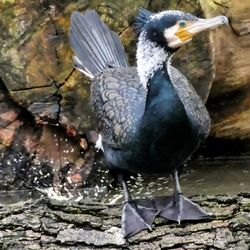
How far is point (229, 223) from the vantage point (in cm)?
353

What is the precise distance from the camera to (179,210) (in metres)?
3.73

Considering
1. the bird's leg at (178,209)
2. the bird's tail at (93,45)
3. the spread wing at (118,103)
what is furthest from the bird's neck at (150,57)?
the bird's tail at (93,45)

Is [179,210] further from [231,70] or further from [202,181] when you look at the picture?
[231,70]

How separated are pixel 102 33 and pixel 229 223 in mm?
1781

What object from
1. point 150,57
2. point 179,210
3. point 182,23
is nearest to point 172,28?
point 182,23

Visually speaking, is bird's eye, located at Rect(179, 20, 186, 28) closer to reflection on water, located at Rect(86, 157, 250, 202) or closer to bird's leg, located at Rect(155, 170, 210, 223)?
bird's leg, located at Rect(155, 170, 210, 223)

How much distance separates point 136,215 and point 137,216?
0.13 ft

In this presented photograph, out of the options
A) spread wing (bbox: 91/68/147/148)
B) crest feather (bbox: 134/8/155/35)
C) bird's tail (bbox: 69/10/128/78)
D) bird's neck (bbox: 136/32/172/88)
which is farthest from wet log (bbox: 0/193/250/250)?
bird's tail (bbox: 69/10/128/78)

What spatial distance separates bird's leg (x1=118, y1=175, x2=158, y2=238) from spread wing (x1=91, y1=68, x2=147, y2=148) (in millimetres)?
308

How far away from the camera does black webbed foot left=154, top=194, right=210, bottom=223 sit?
3650 mm

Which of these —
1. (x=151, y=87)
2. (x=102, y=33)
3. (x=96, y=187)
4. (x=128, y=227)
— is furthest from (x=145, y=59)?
(x=96, y=187)

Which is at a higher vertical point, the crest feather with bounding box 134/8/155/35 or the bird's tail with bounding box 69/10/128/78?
the crest feather with bounding box 134/8/155/35

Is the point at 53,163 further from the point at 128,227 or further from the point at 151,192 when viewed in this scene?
the point at 128,227

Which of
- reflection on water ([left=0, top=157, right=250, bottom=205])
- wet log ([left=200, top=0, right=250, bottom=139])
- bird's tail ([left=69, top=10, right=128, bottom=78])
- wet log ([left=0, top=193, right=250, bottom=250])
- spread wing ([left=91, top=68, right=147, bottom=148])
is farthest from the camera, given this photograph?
wet log ([left=200, top=0, right=250, bottom=139])
